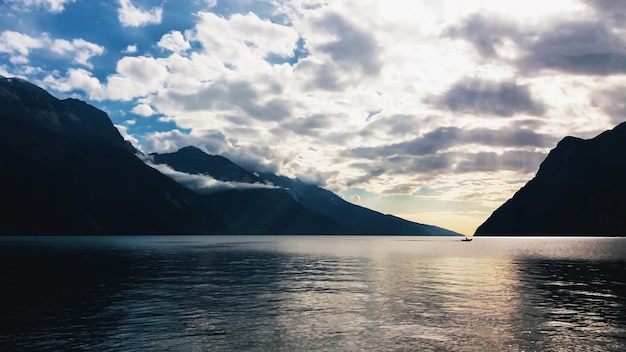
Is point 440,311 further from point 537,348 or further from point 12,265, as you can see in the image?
point 12,265

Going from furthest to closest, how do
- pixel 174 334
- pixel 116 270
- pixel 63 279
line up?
pixel 116 270 → pixel 63 279 → pixel 174 334

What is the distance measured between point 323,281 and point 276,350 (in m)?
46.0

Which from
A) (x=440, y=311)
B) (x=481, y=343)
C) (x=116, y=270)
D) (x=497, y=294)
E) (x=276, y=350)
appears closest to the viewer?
(x=276, y=350)

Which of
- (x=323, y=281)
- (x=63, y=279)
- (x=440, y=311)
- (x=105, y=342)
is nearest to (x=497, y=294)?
(x=440, y=311)

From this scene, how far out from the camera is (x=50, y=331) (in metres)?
40.5

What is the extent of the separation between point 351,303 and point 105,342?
29.4 m

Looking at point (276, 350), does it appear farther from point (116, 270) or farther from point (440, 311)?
point (116, 270)

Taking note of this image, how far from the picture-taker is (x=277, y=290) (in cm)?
6838

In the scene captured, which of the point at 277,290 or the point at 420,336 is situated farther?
the point at 277,290

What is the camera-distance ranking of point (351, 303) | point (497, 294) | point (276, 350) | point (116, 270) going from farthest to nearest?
point (116, 270)
point (497, 294)
point (351, 303)
point (276, 350)

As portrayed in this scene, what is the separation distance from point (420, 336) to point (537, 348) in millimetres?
9094

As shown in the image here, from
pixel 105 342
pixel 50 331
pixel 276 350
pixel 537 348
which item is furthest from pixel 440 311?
pixel 50 331

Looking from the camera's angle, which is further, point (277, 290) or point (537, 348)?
point (277, 290)

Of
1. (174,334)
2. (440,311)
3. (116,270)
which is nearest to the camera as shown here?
(174,334)
